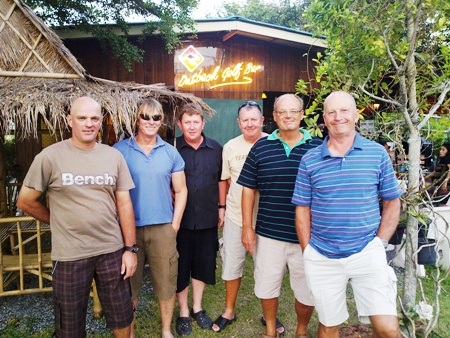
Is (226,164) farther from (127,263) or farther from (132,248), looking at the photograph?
(127,263)

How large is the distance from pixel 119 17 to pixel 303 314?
6.63 metres

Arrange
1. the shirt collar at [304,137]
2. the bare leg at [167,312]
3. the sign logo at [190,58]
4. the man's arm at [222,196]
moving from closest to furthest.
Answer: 1. the shirt collar at [304,137]
2. the bare leg at [167,312]
3. the man's arm at [222,196]
4. the sign logo at [190,58]

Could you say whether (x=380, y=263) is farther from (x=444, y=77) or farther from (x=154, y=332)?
(x=154, y=332)

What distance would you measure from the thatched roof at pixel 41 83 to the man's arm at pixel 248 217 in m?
1.56

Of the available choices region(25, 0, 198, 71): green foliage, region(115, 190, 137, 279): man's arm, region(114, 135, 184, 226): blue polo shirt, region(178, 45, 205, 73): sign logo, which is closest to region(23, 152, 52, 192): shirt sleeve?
region(115, 190, 137, 279): man's arm

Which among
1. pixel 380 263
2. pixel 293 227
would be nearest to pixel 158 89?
pixel 293 227

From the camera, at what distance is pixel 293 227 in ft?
8.84

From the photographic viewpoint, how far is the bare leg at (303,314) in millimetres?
2869

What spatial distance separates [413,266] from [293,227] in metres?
1.10

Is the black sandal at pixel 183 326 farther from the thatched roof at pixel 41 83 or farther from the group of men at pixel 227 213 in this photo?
the thatched roof at pixel 41 83

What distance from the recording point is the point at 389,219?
2340mm

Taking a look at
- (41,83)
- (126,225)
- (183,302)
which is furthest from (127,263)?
(41,83)

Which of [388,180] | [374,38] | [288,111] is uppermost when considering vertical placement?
[374,38]

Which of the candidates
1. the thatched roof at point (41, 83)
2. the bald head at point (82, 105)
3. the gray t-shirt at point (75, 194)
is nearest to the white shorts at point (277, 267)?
the gray t-shirt at point (75, 194)
